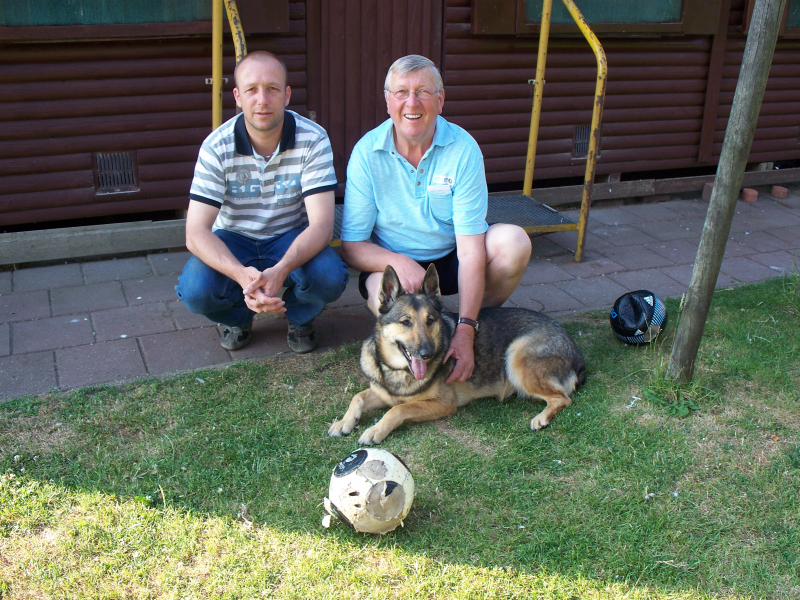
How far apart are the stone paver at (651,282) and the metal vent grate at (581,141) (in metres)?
1.94

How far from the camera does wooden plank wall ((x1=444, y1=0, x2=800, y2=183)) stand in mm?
6219

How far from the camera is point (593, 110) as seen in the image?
18.4 ft

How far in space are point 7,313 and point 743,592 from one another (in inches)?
175

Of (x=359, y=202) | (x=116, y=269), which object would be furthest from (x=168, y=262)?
(x=359, y=202)

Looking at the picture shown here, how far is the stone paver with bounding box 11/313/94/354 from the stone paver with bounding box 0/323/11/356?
0.02 metres

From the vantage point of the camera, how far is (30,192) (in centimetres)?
511

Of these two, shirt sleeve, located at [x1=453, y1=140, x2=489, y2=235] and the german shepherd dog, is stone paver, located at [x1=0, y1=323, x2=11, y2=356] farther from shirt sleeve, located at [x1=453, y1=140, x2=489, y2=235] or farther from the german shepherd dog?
shirt sleeve, located at [x1=453, y1=140, x2=489, y2=235]

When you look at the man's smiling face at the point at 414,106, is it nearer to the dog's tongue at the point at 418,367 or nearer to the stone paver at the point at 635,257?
the dog's tongue at the point at 418,367

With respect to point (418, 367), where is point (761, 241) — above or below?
below

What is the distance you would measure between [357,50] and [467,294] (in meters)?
3.02

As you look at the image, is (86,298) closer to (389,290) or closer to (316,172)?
(316,172)

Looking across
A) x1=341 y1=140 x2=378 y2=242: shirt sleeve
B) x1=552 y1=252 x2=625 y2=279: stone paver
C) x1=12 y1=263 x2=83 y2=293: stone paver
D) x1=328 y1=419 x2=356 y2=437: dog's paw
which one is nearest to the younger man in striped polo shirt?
x1=341 y1=140 x2=378 y2=242: shirt sleeve

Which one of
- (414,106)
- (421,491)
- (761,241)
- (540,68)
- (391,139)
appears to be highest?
(540,68)

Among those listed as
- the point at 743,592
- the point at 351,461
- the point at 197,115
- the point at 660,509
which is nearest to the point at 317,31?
the point at 197,115
